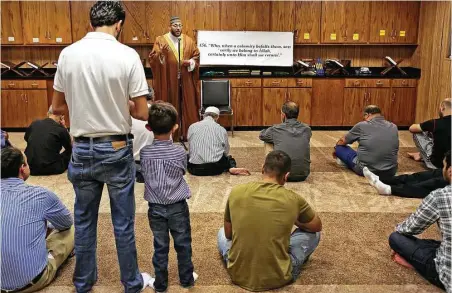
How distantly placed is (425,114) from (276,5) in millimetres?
2701

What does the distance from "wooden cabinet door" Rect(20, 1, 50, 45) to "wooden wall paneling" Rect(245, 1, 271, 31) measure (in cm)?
303

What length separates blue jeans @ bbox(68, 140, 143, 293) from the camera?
2.46 m

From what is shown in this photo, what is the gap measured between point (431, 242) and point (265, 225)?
41.6 inches

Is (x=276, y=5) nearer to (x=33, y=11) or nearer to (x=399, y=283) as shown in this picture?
(x=33, y=11)

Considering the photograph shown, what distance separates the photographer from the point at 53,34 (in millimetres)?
7617

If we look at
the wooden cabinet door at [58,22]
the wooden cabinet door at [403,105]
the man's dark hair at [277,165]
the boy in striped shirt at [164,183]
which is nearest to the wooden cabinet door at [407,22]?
the wooden cabinet door at [403,105]

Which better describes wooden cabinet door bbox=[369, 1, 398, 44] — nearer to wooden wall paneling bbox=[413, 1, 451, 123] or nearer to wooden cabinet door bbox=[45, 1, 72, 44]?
wooden wall paneling bbox=[413, 1, 451, 123]

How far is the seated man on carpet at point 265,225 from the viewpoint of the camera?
263 cm

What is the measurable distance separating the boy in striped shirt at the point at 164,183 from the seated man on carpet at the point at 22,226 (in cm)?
57

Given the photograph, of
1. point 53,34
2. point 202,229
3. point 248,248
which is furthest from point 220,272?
point 53,34

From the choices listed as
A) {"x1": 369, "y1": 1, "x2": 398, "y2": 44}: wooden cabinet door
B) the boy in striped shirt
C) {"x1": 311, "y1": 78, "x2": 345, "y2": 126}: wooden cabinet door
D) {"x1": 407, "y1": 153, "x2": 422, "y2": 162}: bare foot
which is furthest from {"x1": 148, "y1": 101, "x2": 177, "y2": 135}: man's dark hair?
{"x1": 369, "y1": 1, "x2": 398, "y2": 44}: wooden cabinet door

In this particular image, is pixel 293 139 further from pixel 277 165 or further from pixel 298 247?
pixel 277 165

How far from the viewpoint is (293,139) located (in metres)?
4.73

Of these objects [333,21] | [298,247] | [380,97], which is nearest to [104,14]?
[298,247]
